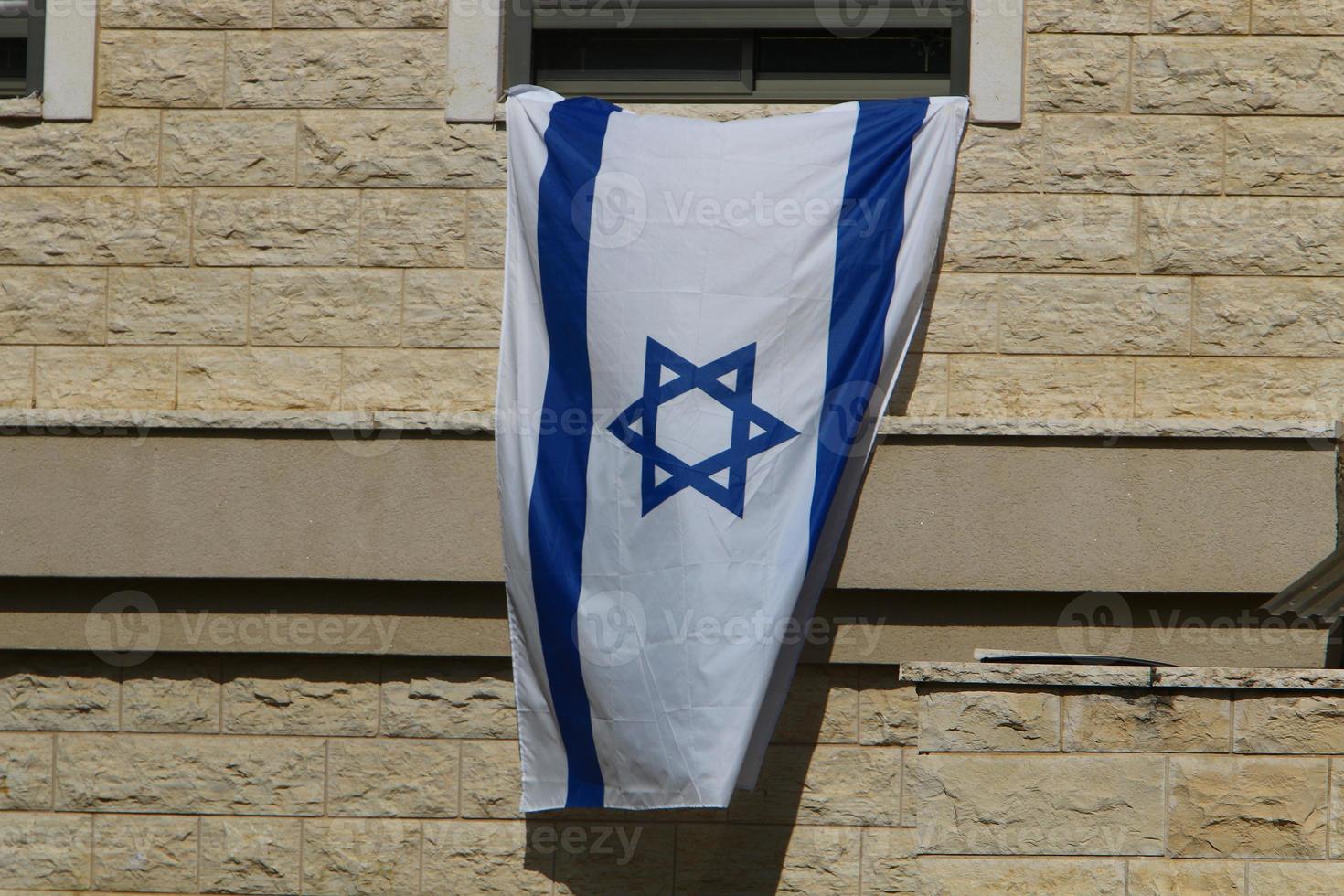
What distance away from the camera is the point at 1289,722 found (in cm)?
498

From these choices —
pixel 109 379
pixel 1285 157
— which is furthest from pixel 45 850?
pixel 1285 157

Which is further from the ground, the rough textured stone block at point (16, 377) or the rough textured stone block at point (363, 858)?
the rough textured stone block at point (16, 377)

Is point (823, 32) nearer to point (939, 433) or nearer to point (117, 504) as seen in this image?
point (939, 433)

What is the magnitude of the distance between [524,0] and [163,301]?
2164 millimetres

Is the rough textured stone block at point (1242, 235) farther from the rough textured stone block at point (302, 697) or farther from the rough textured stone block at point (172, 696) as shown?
the rough textured stone block at point (172, 696)

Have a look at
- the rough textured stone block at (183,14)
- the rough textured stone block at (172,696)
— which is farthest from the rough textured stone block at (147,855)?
the rough textured stone block at (183,14)

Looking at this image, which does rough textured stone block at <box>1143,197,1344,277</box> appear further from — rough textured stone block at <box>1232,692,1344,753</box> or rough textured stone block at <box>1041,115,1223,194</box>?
rough textured stone block at <box>1232,692,1344,753</box>

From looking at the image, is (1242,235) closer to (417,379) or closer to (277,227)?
(417,379)

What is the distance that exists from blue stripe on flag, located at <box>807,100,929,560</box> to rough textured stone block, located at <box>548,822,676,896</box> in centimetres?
152

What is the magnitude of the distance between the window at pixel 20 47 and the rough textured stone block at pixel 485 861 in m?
3.95

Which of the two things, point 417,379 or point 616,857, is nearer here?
point 616,857

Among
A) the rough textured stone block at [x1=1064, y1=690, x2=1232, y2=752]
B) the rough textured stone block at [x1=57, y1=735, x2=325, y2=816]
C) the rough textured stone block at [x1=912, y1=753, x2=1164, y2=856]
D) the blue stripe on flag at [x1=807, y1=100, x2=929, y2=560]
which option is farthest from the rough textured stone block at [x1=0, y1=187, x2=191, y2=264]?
the rough textured stone block at [x1=1064, y1=690, x2=1232, y2=752]

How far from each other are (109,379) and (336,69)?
175 centimetres

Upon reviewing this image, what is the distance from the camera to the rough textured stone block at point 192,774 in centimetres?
641
